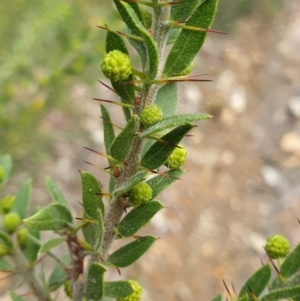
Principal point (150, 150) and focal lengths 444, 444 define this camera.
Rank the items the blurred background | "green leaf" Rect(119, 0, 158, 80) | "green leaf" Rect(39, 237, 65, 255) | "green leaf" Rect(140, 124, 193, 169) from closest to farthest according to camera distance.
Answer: "green leaf" Rect(119, 0, 158, 80), "green leaf" Rect(140, 124, 193, 169), "green leaf" Rect(39, 237, 65, 255), the blurred background

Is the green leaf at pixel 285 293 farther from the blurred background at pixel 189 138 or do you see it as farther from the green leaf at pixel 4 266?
the blurred background at pixel 189 138

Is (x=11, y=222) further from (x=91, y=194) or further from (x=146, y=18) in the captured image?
(x=146, y=18)

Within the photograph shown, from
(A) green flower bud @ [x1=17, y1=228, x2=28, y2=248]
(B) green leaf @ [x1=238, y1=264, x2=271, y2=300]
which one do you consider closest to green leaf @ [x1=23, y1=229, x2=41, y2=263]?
(A) green flower bud @ [x1=17, y1=228, x2=28, y2=248]

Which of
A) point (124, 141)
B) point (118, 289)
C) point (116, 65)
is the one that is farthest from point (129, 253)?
point (116, 65)

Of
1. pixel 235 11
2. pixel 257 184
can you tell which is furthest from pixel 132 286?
pixel 235 11

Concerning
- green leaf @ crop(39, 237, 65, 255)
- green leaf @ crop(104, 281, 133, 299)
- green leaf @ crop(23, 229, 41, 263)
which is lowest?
green leaf @ crop(23, 229, 41, 263)

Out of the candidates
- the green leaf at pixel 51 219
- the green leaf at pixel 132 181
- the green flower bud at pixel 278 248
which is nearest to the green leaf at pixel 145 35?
the green leaf at pixel 132 181

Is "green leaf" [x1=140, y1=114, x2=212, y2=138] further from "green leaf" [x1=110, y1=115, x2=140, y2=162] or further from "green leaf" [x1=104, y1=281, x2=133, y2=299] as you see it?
"green leaf" [x1=104, y1=281, x2=133, y2=299]
